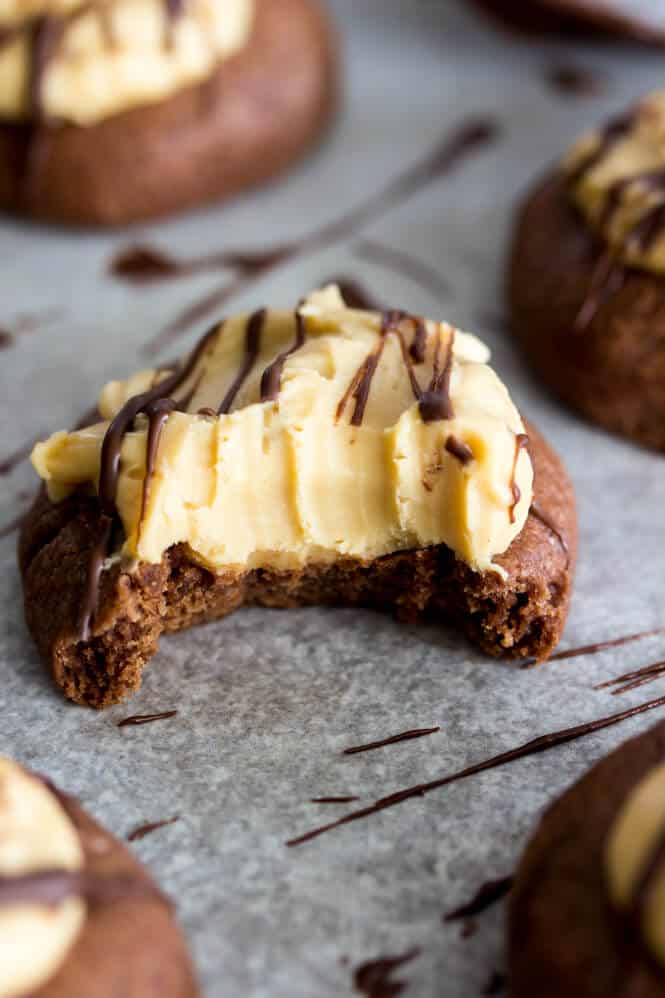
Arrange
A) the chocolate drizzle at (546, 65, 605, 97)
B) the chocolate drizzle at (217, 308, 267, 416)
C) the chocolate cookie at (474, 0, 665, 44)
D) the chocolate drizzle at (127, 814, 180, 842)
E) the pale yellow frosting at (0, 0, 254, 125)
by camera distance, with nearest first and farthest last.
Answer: the chocolate drizzle at (127, 814, 180, 842) < the chocolate drizzle at (217, 308, 267, 416) < the pale yellow frosting at (0, 0, 254, 125) < the chocolate cookie at (474, 0, 665, 44) < the chocolate drizzle at (546, 65, 605, 97)

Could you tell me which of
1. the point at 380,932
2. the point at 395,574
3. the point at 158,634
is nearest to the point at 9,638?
the point at 158,634

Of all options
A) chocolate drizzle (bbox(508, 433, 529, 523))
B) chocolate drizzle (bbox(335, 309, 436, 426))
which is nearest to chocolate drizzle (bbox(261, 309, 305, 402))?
chocolate drizzle (bbox(335, 309, 436, 426))

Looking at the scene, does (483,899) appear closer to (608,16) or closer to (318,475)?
(318,475)

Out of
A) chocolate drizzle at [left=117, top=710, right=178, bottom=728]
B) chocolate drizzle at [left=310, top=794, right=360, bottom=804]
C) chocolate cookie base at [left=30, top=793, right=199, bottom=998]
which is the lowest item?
chocolate drizzle at [left=117, top=710, right=178, bottom=728]

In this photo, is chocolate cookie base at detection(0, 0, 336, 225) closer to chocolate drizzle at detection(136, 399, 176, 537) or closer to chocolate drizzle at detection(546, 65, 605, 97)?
chocolate drizzle at detection(546, 65, 605, 97)

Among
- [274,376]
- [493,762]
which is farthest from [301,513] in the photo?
[493,762]

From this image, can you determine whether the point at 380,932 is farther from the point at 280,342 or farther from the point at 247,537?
the point at 280,342

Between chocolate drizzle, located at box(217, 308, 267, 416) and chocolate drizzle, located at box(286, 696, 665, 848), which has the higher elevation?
chocolate drizzle, located at box(217, 308, 267, 416)
